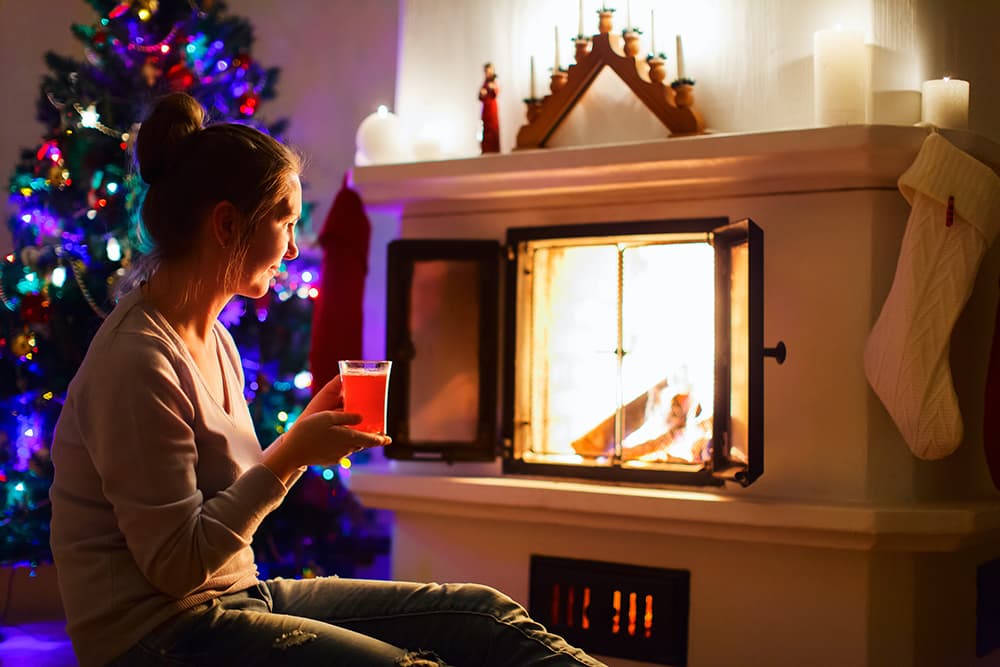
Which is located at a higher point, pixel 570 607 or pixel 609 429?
pixel 609 429

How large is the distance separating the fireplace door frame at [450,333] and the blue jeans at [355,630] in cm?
143

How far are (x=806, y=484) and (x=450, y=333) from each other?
109cm

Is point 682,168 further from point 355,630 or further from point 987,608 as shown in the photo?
point 355,630

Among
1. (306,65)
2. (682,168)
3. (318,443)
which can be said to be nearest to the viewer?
(318,443)

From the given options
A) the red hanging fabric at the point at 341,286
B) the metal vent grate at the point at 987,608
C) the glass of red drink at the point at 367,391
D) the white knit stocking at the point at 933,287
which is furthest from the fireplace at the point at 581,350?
the glass of red drink at the point at 367,391

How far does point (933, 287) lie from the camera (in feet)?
7.91

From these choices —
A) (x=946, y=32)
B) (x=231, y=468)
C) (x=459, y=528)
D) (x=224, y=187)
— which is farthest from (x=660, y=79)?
(x=231, y=468)

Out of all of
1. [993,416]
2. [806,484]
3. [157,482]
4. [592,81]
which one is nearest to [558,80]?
[592,81]

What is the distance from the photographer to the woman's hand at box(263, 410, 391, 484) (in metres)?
1.38

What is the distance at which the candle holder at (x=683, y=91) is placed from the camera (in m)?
A: 2.77

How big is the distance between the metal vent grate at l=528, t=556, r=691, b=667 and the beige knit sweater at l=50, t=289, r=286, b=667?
157cm

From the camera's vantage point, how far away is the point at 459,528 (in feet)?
9.95

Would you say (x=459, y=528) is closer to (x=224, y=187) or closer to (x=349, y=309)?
(x=349, y=309)

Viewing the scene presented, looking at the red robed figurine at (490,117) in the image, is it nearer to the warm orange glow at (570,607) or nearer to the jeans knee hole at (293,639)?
the warm orange glow at (570,607)
